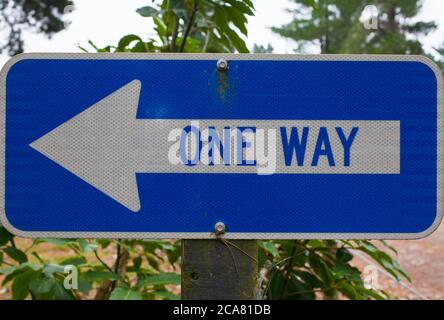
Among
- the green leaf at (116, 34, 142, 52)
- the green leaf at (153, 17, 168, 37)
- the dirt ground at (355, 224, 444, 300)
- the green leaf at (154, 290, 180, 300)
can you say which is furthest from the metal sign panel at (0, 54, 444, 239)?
the dirt ground at (355, 224, 444, 300)

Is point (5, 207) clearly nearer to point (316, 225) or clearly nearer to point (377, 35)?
point (316, 225)

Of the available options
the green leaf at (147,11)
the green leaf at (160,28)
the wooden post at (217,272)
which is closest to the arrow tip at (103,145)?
the wooden post at (217,272)

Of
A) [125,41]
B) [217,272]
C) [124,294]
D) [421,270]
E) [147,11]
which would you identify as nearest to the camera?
[217,272]

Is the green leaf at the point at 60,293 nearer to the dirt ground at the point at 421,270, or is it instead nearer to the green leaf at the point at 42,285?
the green leaf at the point at 42,285

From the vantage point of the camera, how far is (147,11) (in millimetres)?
1589

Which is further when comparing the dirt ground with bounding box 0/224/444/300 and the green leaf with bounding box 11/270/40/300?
the dirt ground with bounding box 0/224/444/300

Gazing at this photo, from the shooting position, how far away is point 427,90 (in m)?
0.99

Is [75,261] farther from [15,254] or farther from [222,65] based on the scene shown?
[222,65]

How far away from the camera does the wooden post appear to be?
3.14ft

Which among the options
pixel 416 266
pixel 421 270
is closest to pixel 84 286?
pixel 421 270

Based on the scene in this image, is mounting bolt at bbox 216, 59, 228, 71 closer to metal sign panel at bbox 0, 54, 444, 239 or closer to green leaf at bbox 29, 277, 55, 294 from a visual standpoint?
metal sign panel at bbox 0, 54, 444, 239

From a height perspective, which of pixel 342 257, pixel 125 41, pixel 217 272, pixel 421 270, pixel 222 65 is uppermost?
pixel 421 270
